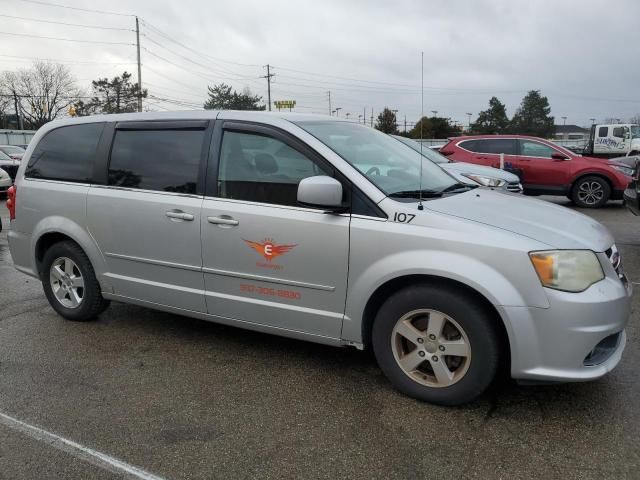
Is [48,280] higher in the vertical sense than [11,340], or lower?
higher

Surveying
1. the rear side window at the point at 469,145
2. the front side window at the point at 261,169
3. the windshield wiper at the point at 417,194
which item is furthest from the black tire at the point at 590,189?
the front side window at the point at 261,169

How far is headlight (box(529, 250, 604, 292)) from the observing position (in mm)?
2783

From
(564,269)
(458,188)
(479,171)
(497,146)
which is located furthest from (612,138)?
(564,269)

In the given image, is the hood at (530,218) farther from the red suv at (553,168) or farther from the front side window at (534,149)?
the front side window at (534,149)

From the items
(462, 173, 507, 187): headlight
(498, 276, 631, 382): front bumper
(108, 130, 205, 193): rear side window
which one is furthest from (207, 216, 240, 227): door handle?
(462, 173, 507, 187): headlight

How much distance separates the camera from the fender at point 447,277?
2.80m

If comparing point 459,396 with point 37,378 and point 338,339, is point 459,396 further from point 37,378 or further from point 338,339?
point 37,378

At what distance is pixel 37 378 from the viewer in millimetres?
3637

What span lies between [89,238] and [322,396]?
2335 mm

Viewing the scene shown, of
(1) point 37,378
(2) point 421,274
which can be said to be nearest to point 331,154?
(2) point 421,274

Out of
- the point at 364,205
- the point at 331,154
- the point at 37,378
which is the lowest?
the point at 37,378

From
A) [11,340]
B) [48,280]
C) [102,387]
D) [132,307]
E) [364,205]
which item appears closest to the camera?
[364,205]

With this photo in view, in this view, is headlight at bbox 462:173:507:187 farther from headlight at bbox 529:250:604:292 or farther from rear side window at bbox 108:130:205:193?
headlight at bbox 529:250:604:292

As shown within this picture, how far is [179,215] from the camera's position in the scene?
3.80 m
